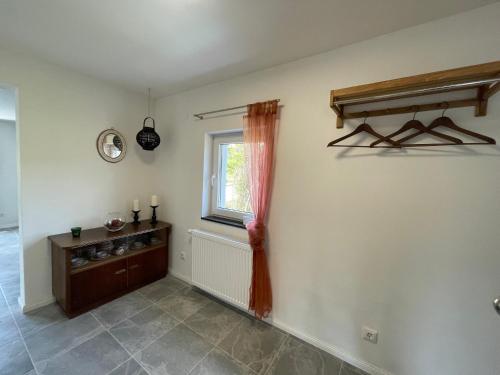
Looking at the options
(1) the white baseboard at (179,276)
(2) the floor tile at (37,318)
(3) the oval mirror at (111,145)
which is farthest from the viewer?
(1) the white baseboard at (179,276)

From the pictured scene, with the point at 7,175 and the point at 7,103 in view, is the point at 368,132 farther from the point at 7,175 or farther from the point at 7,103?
the point at 7,175

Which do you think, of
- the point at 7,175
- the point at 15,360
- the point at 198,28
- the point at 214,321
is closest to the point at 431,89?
the point at 198,28

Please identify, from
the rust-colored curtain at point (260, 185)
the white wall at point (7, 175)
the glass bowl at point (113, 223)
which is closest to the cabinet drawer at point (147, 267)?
the glass bowl at point (113, 223)

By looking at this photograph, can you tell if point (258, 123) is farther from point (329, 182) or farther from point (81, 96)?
point (81, 96)

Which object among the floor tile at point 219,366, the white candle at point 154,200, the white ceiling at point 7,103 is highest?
the white ceiling at point 7,103

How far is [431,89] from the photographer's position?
3.63 ft

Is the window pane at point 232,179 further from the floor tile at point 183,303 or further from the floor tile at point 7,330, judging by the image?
the floor tile at point 7,330

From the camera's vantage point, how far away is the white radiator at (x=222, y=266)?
1.92 meters

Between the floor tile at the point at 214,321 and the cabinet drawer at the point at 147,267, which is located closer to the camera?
the floor tile at the point at 214,321

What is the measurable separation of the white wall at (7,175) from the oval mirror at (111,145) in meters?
3.95

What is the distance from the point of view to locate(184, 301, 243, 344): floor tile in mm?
1776

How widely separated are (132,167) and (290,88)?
2158mm

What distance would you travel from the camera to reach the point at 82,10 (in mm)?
1265

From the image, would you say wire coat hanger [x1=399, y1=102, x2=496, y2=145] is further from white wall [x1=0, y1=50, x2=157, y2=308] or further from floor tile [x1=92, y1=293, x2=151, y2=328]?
white wall [x1=0, y1=50, x2=157, y2=308]
